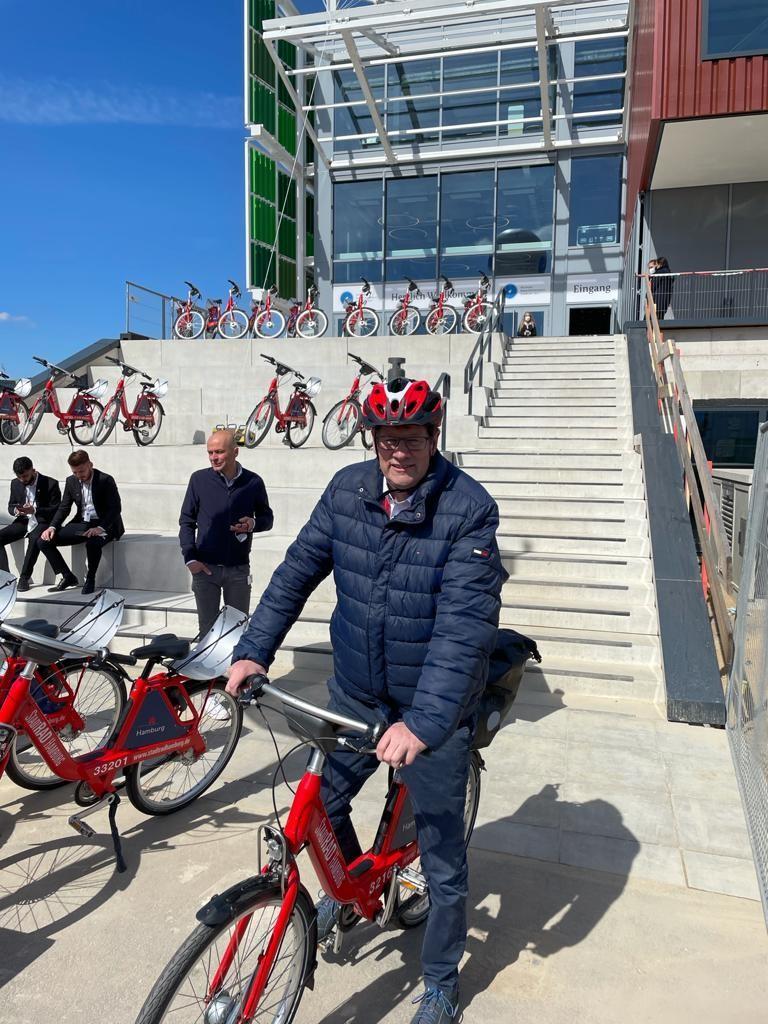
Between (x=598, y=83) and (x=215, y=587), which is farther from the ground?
(x=598, y=83)

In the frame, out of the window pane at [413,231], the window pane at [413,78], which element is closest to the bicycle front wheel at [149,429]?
the window pane at [413,231]

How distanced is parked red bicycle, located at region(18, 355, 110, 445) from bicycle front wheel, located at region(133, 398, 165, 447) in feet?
2.24

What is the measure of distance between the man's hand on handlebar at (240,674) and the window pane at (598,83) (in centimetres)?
2128

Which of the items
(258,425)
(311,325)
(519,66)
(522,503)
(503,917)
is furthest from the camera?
(519,66)

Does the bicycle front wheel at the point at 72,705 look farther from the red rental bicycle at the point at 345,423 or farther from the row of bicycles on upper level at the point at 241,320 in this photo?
the row of bicycles on upper level at the point at 241,320

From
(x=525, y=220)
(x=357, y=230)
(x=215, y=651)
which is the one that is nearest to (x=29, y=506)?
(x=215, y=651)

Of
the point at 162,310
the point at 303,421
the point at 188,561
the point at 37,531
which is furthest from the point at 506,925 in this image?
the point at 162,310

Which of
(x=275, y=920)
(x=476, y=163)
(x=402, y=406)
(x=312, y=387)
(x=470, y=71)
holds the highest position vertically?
(x=470, y=71)

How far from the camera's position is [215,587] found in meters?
5.30

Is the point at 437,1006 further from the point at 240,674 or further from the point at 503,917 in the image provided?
the point at 240,674

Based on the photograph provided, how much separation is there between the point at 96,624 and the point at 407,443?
7.92 ft

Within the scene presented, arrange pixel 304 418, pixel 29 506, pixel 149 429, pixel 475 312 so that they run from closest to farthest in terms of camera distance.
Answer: pixel 29 506 < pixel 304 418 < pixel 149 429 < pixel 475 312

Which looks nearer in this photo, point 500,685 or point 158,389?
point 500,685

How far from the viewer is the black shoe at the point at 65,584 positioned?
299 inches
